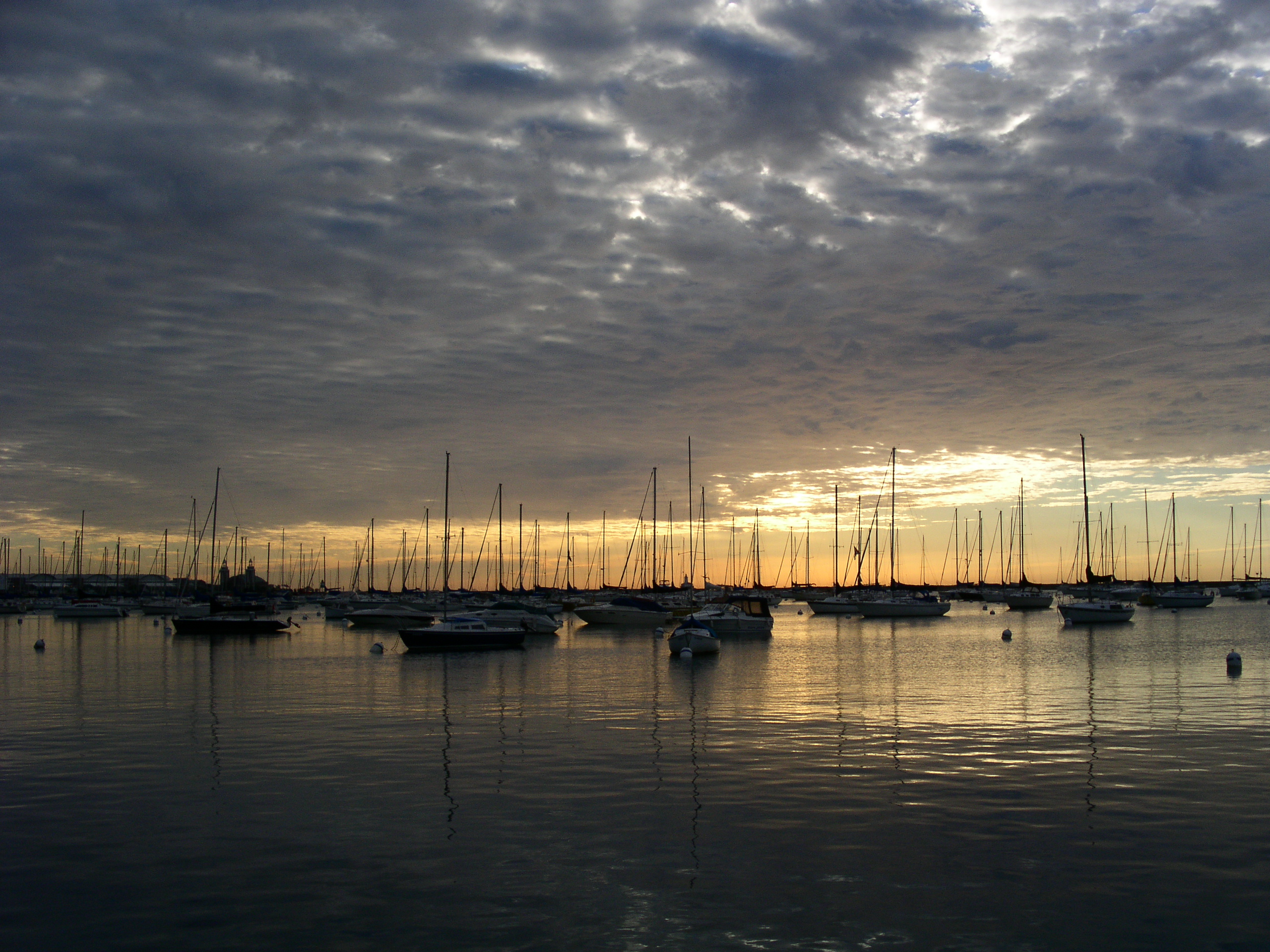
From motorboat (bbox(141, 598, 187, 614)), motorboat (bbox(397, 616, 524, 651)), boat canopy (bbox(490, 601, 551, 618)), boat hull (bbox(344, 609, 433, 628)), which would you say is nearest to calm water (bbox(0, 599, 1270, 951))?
motorboat (bbox(397, 616, 524, 651))

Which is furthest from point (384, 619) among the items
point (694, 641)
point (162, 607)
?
point (162, 607)

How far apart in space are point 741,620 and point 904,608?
144 feet

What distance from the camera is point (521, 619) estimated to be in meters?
77.9

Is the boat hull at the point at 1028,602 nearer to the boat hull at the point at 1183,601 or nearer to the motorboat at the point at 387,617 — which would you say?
the boat hull at the point at 1183,601

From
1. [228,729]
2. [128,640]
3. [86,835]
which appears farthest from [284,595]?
[86,835]

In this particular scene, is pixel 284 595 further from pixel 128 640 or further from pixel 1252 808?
pixel 1252 808

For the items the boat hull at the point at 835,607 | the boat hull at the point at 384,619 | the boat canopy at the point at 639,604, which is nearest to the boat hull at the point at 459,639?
the boat canopy at the point at 639,604

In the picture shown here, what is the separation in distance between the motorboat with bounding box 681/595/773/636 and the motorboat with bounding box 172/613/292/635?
38.1m

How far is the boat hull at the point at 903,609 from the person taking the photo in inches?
4434

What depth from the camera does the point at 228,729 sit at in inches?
1093

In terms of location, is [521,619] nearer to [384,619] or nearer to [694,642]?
[384,619]

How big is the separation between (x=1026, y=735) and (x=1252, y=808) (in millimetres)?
8459

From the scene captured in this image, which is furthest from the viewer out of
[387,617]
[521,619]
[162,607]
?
[162,607]

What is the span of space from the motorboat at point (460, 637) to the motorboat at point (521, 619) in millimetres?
4161
